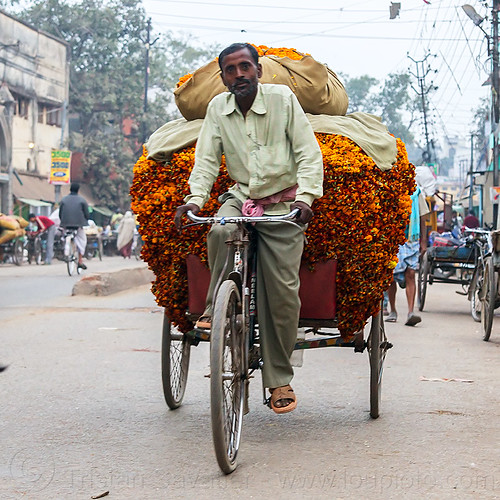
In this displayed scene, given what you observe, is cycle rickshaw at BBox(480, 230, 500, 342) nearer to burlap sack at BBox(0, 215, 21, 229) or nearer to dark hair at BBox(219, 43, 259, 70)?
burlap sack at BBox(0, 215, 21, 229)

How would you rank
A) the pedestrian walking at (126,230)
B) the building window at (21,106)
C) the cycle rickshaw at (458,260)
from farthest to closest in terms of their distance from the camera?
the building window at (21,106) < the pedestrian walking at (126,230) < the cycle rickshaw at (458,260)

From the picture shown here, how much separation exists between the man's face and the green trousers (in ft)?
1.99

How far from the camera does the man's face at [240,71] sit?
4781 mm

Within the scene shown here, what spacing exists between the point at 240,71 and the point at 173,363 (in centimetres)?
190

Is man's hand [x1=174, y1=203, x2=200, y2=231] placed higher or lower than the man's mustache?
lower

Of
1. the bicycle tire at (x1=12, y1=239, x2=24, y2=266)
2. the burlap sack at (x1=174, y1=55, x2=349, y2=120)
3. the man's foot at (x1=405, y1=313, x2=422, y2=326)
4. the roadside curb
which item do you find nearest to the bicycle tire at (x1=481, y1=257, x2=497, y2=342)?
the man's foot at (x1=405, y1=313, x2=422, y2=326)

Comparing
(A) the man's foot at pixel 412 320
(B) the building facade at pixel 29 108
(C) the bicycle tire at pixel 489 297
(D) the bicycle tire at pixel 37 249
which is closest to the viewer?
(C) the bicycle tire at pixel 489 297

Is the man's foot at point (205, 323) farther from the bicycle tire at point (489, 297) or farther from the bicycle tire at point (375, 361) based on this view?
the bicycle tire at point (489, 297)

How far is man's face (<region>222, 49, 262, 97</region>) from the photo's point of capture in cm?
478

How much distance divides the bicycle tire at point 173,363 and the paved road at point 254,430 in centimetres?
10

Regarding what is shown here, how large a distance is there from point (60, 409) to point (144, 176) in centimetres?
149

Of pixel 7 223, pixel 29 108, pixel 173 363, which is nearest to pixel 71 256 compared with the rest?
pixel 7 223

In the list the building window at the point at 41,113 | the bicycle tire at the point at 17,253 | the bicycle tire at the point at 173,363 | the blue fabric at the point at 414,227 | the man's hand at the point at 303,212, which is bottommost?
the bicycle tire at the point at 17,253

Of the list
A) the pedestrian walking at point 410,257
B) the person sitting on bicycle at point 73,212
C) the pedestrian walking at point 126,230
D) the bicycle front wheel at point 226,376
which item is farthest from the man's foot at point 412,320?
the pedestrian walking at point 126,230
